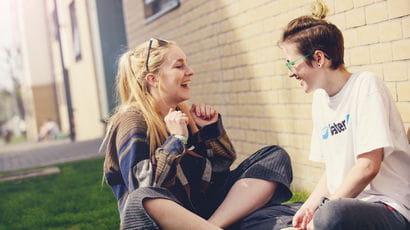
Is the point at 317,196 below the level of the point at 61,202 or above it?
above

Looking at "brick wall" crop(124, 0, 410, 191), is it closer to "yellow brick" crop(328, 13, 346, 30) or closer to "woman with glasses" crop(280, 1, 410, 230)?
"yellow brick" crop(328, 13, 346, 30)

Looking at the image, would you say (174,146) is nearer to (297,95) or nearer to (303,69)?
(303,69)

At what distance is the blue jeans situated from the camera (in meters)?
2.13

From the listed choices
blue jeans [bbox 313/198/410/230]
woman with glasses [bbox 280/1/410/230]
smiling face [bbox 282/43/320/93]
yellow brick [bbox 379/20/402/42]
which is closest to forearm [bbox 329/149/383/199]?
woman with glasses [bbox 280/1/410/230]

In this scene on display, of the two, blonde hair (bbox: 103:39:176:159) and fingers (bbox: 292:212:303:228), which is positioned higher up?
blonde hair (bbox: 103:39:176:159)

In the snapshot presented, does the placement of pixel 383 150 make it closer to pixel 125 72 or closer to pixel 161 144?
pixel 161 144

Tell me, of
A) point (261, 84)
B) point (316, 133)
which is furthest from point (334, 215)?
point (261, 84)

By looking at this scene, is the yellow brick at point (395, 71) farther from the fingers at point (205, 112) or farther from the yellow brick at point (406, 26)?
the fingers at point (205, 112)

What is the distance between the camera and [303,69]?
2557 millimetres

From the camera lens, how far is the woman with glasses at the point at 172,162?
261 cm

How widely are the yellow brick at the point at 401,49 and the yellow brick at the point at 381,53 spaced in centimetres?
5

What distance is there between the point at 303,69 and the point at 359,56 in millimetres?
1114

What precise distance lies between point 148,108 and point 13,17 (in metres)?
36.4

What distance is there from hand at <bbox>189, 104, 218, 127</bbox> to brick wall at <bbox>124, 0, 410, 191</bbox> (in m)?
1.11
